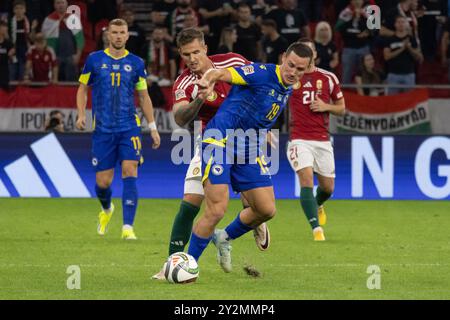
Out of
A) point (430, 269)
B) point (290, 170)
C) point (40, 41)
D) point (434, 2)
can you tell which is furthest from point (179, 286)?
point (434, 2)

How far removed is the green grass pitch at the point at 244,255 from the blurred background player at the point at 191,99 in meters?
0.44

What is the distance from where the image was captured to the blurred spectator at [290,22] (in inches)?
749

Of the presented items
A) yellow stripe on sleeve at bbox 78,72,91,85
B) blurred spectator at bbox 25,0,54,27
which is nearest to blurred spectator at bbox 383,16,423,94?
blurred spectator at bbox 25,0,54,27

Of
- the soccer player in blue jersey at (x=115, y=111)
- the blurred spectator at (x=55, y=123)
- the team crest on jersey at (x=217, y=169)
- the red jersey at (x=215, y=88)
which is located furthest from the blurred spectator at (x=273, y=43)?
the team crest on jersey at (x=217, y=169)

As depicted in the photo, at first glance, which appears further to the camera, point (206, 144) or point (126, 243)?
point (126, 243)

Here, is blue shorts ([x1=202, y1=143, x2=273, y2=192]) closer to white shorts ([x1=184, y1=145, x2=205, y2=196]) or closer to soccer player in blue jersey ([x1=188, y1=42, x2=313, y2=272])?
soccer player in blue jersey ([x1=188, y1=42, x2=313, y2=272])

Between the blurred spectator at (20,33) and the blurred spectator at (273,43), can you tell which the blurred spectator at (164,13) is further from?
the blurred spectator at (20,33)

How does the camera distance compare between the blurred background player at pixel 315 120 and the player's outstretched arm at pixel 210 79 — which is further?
the blurred background player at pixel 315 120

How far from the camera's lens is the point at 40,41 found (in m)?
18.8

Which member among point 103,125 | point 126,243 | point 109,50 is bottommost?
point 126,243

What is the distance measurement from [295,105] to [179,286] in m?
5.09

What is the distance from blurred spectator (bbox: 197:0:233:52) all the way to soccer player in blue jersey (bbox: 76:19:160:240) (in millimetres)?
6440

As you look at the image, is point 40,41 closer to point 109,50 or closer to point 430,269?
point 109,50

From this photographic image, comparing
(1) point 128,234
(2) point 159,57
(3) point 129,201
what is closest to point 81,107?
(3) point 129,201
